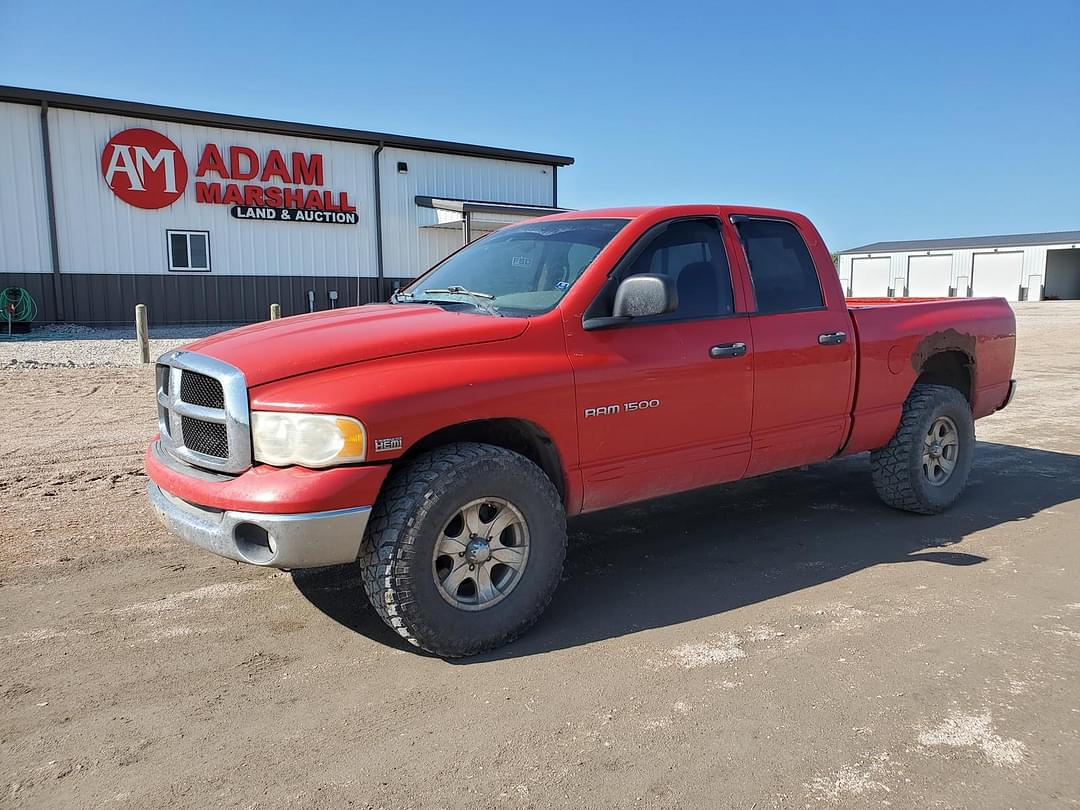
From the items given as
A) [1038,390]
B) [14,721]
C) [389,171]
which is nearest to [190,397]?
[14,721]

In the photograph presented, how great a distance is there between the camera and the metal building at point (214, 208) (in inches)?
731

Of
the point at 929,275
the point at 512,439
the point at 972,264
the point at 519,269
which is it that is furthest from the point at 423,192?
the point at 929,275

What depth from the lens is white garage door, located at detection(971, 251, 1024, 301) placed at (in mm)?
49844

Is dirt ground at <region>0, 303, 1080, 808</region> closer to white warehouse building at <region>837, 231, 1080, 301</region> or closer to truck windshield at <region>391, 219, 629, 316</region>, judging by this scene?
truck windshield at <region>391, 219, 629, 316</region>

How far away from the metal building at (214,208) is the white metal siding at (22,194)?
1.1 inches

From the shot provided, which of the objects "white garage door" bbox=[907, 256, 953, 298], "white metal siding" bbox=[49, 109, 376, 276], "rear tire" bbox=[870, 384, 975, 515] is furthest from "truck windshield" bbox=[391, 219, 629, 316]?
"white garage door" bbox=[907, 256, 953, 298]

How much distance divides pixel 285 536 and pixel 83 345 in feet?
48.6

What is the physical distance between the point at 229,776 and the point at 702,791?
1496 millimetres

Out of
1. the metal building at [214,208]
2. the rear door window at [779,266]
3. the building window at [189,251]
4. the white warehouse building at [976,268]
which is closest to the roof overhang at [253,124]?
the metal building at [214,208]

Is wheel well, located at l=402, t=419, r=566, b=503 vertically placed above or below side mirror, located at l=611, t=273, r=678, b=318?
below

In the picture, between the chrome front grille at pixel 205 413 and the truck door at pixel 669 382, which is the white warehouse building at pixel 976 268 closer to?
the truck door at pixel 669 382

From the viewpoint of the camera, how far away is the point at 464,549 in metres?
3.41

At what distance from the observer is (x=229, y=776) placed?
8.50ft

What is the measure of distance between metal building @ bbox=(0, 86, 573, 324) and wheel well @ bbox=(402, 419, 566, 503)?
18.9 meters
